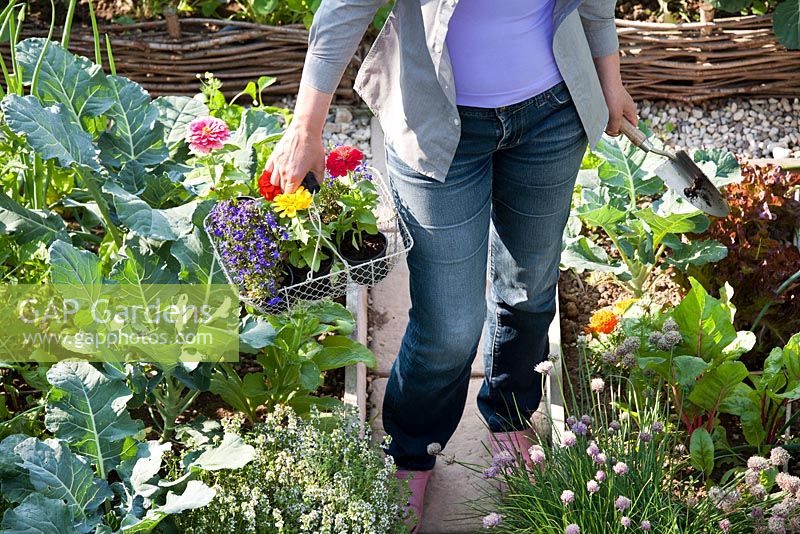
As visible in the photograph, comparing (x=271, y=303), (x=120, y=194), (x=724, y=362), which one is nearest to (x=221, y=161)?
(x=120, y=194)

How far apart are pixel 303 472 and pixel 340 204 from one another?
23.8 inches

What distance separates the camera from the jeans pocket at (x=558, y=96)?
1.97 m

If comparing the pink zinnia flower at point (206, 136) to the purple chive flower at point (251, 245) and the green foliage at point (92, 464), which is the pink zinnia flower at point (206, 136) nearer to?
the purple chive flower at point (251, 245)

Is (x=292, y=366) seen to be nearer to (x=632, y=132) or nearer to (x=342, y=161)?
(x=342, y=161)

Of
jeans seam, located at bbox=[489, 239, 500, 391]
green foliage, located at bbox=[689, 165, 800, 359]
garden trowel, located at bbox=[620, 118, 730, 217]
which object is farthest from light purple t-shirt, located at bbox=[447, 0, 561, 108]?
green foliage, located at bbox=[689, 165, 800, 359]

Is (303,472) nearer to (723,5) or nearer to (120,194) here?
(120,194)

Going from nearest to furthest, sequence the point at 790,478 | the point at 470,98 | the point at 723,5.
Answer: the point at 470,98
the point at 790,478
the point at 723,5

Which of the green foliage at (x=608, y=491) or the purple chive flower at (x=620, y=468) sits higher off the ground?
the purple chive flower at (x=620, y=468)

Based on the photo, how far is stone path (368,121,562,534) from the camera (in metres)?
2.66

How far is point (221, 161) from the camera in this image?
8.84ft

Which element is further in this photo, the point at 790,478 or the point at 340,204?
the point at 340,204

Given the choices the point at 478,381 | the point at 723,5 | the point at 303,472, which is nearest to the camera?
the point at 303,472

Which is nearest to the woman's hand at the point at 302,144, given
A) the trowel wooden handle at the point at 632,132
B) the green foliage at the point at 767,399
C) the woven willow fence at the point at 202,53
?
the trowel wooden handle at the point at 632,132

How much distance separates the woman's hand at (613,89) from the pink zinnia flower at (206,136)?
891mm
